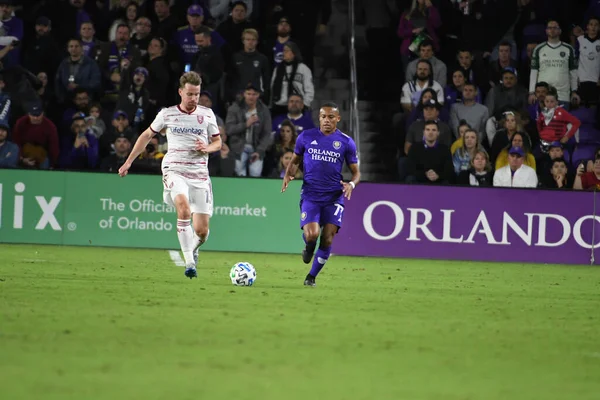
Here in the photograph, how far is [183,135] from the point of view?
45.4ft

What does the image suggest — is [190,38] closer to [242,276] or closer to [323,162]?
[323,162]

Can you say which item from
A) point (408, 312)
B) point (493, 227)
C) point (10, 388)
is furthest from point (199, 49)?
point (10, 388)

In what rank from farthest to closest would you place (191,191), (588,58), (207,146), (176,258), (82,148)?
1. (588,58)
2. (82,148)
3. (176,258)
4. (191,191)
5. (207,146)

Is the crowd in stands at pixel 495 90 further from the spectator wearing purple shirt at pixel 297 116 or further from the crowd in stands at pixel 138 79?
the crowd in stands at pixel 138 79

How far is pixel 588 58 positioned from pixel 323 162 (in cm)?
1097

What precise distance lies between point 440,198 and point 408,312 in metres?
9.40

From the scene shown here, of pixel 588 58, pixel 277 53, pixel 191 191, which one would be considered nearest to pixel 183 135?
pixel 191 191

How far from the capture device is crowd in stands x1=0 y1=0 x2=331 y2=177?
21.0 meters

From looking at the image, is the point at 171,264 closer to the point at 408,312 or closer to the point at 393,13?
the point at 408,312

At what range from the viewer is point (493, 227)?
20.0 meters

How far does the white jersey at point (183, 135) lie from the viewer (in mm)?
13836

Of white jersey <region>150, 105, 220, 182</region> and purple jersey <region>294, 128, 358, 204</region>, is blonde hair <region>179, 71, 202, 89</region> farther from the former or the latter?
purple jersey <region>294, 128, 358, 204</region>

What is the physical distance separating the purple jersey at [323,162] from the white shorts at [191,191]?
127cm

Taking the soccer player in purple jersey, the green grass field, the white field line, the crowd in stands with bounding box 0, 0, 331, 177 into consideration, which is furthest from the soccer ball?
the crowd in stands with bounding box 0, 0, 331, 177
